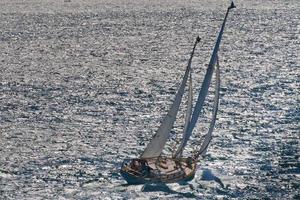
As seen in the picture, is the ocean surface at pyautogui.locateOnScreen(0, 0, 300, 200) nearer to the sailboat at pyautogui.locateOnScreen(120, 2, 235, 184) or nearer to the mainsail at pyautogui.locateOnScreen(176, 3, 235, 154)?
the sailboat at pyautogui.locateOnScreen(120, 2, 235, 184)

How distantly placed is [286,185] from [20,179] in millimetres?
29162

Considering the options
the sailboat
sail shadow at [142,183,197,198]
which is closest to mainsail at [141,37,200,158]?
the sailboat

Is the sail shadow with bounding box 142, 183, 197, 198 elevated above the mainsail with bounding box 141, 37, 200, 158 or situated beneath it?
situated beneath

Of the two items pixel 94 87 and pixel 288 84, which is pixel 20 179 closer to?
pixel 94 87

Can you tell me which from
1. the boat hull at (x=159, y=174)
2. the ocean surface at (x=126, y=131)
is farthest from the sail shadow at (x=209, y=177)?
the boat hull at (x=159, y=174)

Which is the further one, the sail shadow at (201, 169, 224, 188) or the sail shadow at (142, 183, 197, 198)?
the sail shadow at (201, 169, 224, 188)

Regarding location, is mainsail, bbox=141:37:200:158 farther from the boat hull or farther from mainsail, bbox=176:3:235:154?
mainsail, bbox=176:3:235:154

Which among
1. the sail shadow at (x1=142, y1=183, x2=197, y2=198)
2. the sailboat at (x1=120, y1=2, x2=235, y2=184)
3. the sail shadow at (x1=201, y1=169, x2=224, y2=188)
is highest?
the sailboat at (x1=120, y1=2, x2=235, y2=184)

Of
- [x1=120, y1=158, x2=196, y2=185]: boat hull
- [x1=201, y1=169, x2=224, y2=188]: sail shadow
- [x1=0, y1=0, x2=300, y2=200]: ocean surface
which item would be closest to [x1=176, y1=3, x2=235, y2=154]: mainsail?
[x1=120, y1=158, x2=196, y2=185]: boat hull

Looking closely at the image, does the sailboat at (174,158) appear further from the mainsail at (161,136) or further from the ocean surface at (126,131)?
the ocean surface at (126,131)

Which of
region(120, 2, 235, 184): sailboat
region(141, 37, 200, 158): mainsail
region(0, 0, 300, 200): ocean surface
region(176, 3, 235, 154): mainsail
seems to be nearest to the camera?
region(176, 3, 235, 154): mainsail

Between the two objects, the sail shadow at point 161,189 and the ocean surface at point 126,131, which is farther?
the ocean surface at point 126,131

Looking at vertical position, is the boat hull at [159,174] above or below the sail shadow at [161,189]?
above

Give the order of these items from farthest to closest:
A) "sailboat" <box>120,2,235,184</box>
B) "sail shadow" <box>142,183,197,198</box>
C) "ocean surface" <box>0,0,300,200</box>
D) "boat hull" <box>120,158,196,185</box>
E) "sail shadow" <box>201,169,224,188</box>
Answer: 1. "sail shadow" <box>201,169,224,188</box>
2. "ocean surface" <box>0,0,300,200</box>
3. "sailboat" <box>120,2,235,184</box>
4. "boat hull" <box>120,158,196,185</box>
5. "sail shadow" <box>142,183,197,198</box>
